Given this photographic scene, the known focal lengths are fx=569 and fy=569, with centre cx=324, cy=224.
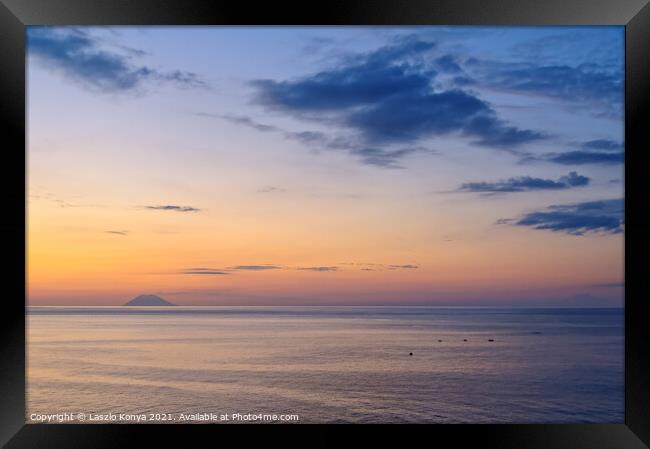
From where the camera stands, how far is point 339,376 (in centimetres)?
1525

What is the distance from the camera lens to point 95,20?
104 inches

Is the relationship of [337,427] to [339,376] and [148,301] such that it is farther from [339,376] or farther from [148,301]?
[148,301]

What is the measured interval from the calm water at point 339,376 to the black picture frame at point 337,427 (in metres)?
8.20

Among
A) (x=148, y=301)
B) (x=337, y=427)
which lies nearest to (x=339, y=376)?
(x=337, y=427)

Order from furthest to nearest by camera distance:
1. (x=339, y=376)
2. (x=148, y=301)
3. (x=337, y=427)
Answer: (x=148, y=301) → (x=339, y=376) → (x=337, y=427)

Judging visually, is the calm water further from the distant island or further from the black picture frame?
the distant island

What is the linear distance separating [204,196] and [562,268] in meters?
22.4

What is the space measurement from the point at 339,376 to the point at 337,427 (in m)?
13.1

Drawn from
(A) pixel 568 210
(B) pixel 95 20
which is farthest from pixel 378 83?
(B) pixel 95 20

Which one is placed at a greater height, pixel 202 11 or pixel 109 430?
pixel 202 11

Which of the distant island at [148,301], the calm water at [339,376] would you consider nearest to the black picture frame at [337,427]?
the calm water at [339,376]

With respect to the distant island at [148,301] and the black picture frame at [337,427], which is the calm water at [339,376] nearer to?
the black picture frame at [337,427]

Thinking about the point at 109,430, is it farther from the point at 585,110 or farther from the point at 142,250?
the point at 142,250

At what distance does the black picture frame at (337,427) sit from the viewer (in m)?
2.45
